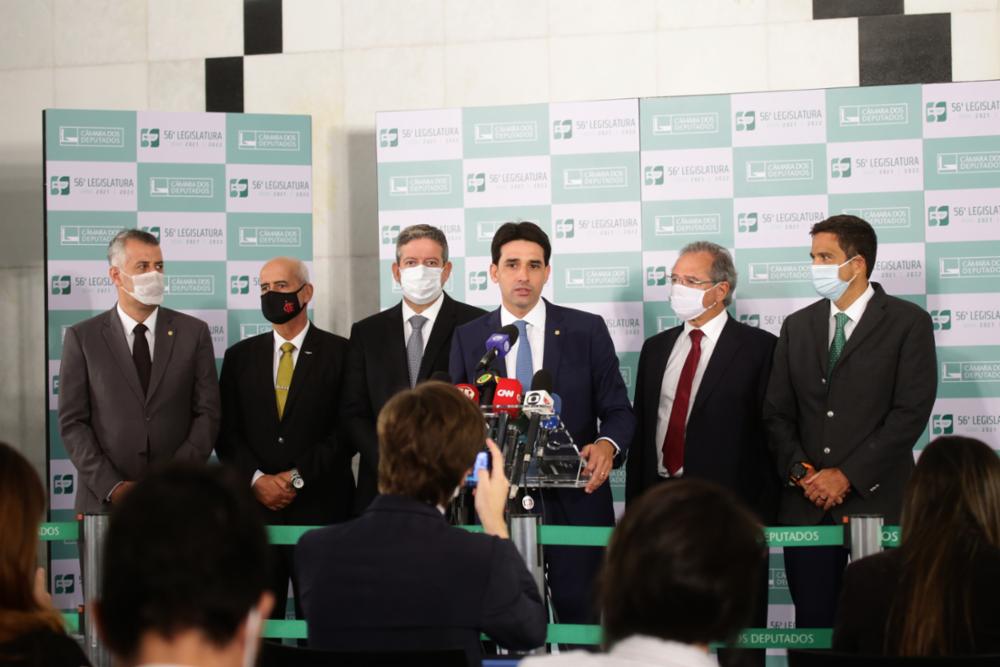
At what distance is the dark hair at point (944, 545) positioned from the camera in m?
2.50

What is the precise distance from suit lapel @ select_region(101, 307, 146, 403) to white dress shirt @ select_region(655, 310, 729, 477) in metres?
2.26

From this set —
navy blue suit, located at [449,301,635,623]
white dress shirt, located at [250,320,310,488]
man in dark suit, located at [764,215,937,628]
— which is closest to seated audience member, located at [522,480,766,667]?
navy blue suit, located at [449,301,635,623]

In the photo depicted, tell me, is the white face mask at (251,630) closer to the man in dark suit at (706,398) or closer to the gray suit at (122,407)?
the man in dark suit at (706,398)

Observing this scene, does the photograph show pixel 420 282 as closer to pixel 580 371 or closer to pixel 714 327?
pixel 580 371

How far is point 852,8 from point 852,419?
2973 millimetres

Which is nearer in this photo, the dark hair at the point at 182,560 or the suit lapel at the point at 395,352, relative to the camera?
the dark hair at the point at 182,560

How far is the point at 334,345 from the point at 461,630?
3.03m

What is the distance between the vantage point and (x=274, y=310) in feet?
17.6

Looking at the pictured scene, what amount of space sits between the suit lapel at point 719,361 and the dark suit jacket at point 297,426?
1586 mm

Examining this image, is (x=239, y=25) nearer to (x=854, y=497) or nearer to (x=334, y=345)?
(x=334, y=345)

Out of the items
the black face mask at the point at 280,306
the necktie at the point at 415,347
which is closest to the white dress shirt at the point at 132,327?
the black face mask at the point at 280,306

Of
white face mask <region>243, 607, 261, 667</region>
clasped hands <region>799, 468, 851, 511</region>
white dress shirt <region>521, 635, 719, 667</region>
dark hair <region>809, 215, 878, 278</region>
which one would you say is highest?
dark hair <region>809, 215, 878, 278</region>

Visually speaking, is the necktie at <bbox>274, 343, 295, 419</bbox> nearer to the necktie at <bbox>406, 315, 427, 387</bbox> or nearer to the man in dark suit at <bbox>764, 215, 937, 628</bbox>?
the necktie at <bbox>406, 315, 427, 387</bbox>

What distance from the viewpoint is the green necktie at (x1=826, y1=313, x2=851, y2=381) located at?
483 cm
